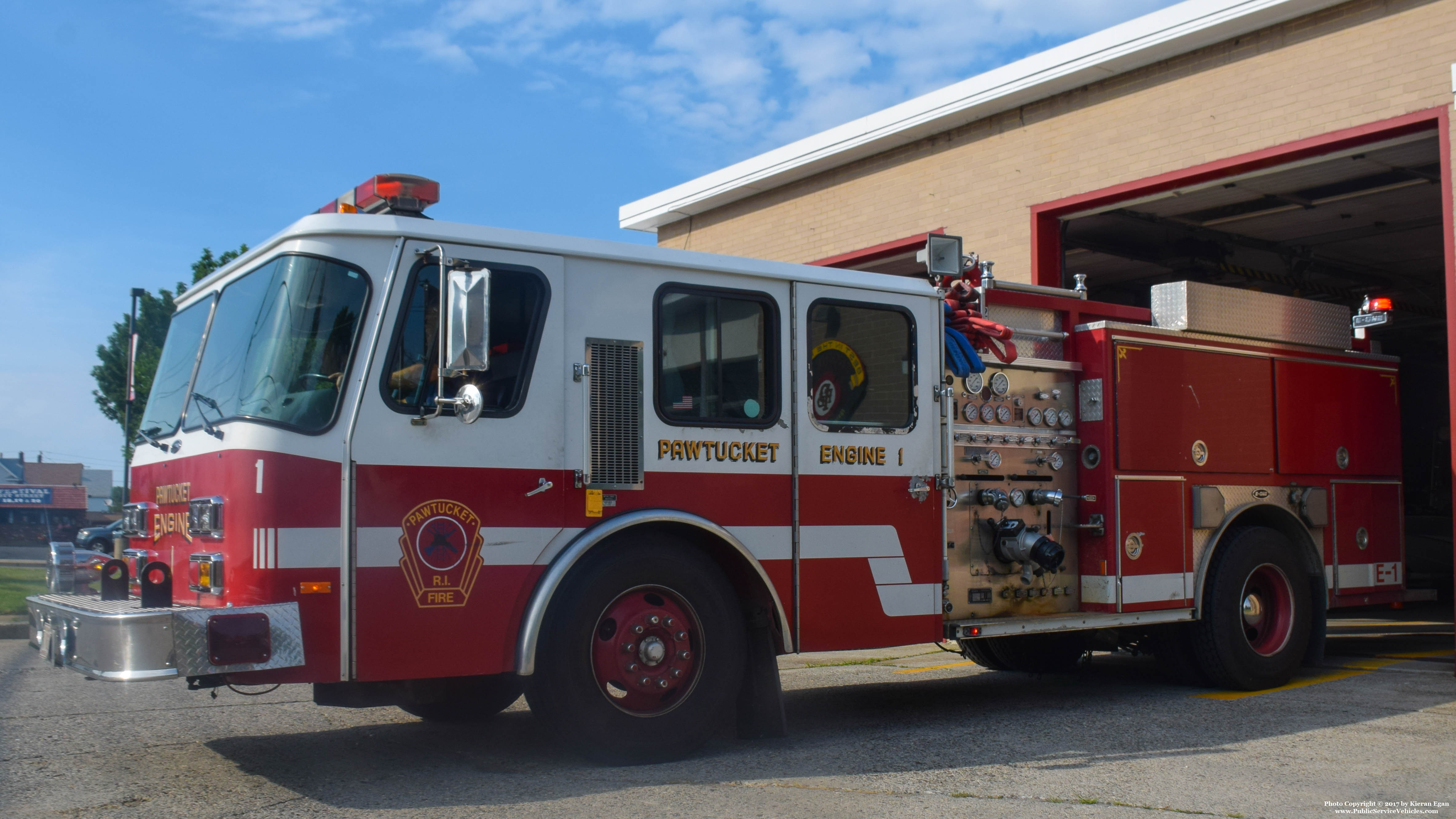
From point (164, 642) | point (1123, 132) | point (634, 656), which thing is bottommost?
point (634, 656)

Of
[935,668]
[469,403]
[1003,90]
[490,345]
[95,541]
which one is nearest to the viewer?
[469,403]

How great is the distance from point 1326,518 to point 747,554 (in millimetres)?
5198

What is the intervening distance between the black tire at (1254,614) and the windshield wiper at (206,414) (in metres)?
6.29

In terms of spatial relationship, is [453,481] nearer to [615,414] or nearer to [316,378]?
[316,378]

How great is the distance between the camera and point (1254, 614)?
8297 millimetres

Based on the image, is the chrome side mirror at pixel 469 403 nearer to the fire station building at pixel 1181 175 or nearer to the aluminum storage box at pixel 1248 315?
the fire station building at pixel 1181 175

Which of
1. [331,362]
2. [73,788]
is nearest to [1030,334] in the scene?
[331,362]

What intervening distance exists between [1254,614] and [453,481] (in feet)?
19.5

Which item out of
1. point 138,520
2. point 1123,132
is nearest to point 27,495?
point 1123,132

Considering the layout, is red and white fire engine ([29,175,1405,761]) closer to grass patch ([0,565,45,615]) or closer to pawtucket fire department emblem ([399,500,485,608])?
pawtucket fire department emblem ([399,500,485,608])

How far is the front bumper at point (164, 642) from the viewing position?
463 cm

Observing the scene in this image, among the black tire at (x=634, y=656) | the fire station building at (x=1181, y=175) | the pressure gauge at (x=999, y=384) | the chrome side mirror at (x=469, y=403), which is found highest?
the fire station building at (x=1181, y=175)

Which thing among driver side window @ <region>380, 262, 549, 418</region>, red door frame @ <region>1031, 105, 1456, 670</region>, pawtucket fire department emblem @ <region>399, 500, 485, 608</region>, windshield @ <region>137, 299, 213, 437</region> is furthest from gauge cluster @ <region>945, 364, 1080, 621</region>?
windshield @ <region>137, 299, 213, 437</region>

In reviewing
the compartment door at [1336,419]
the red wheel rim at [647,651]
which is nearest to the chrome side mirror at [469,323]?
the red wheel rim at [647,651]
